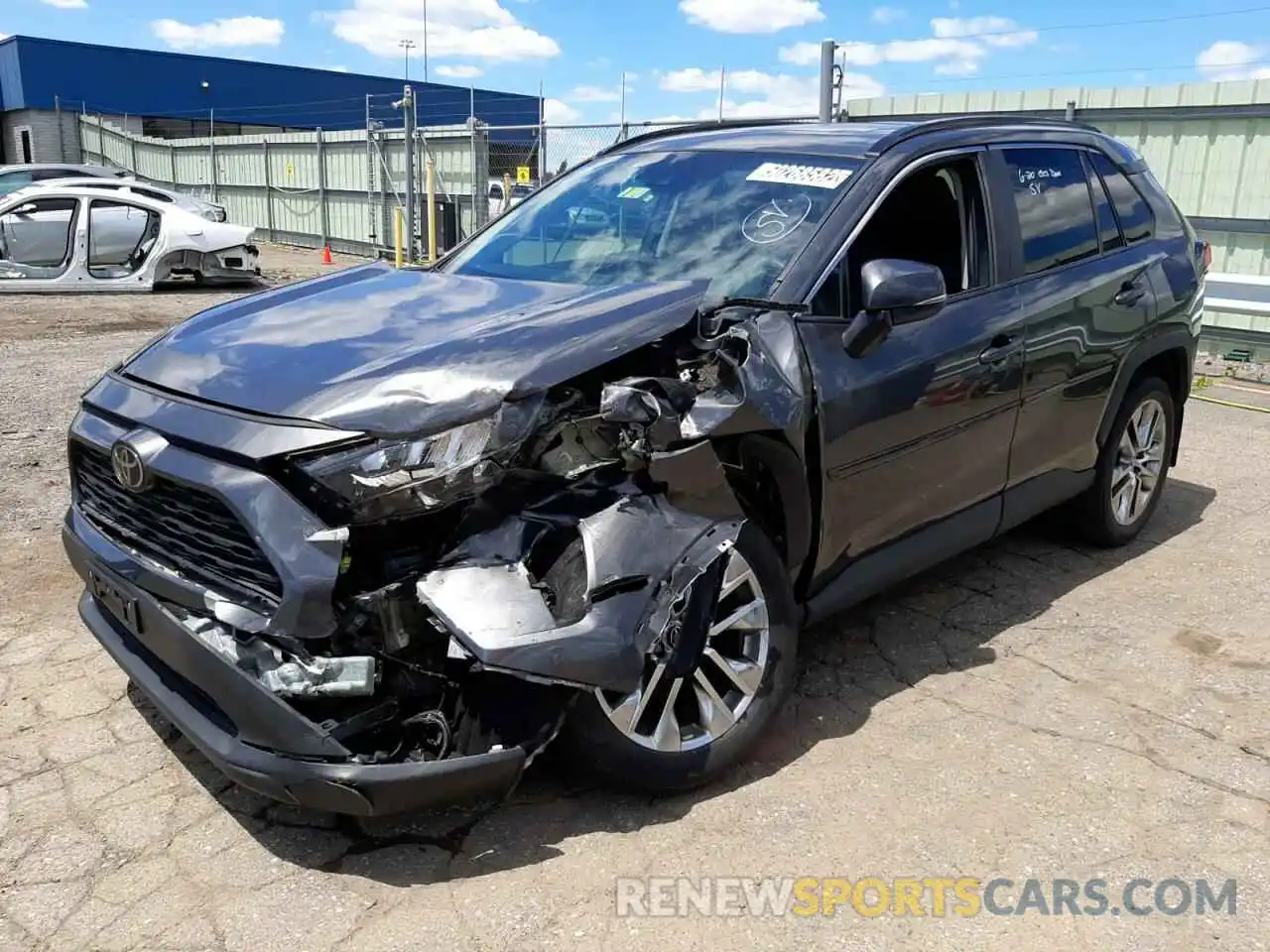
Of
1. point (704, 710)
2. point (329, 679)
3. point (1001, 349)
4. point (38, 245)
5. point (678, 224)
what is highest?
point (678, 224)

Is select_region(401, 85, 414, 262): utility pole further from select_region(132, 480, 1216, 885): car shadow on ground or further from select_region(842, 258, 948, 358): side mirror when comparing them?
select_region(842, 258, 948, 358): side mirror

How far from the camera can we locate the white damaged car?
1360 centimetres

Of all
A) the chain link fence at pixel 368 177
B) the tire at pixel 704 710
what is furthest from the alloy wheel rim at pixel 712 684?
the chain link fence at pixel 368 177

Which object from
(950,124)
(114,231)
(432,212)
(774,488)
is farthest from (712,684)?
(432,212)

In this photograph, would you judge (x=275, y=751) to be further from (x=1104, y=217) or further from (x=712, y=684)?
(x=1104, y=217)

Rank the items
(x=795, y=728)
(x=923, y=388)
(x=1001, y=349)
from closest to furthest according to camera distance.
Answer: (x=795, y=728) < (x=923, y=388) < (x=1001, y=349)

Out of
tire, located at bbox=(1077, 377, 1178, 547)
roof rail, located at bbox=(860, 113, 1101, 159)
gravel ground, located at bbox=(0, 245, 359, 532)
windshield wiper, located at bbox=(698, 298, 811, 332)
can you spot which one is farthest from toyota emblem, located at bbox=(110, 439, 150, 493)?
tire, located at bbox=(1077, 377, 1178, 547)

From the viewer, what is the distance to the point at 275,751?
2.47 metres

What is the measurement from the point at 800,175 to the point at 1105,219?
1.75m

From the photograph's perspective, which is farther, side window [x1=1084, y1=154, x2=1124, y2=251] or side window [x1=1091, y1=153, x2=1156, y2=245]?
side window [x1=1091, y1=153, x2=1156, y2=245]

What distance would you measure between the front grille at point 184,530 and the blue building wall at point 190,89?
35554 mm

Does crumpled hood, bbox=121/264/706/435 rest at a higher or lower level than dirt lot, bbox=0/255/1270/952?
higher

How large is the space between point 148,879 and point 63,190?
503 inches

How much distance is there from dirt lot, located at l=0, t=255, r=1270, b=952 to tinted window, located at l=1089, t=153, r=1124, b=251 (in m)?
1.54
